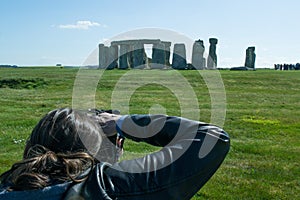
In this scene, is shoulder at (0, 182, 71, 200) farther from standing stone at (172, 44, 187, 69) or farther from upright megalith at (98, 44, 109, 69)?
standing stone at (172, 44, 187, 69)

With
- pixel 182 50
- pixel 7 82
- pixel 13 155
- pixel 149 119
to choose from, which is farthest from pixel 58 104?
pixel 182 50

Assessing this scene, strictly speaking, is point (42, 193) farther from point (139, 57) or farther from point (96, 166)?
point (139, 57)

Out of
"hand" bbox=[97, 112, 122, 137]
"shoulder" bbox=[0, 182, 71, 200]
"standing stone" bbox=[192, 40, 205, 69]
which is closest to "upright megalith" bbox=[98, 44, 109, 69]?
"standing stone" bbox=[192, 40, 205, 69]

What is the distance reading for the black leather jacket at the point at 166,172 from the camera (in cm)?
153

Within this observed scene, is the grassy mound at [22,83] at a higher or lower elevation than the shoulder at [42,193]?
lower

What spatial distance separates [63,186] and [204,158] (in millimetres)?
563

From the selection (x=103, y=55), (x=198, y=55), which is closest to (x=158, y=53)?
(x=198, y=55)

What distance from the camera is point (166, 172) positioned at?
1.58m

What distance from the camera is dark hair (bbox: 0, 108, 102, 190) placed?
1.55 m

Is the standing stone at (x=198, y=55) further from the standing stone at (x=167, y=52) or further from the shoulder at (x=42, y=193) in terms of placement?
the shoulder at (x=42, y=193)

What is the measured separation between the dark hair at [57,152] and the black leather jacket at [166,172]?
80 mm

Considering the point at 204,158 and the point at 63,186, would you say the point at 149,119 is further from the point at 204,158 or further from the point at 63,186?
the point at 63,186

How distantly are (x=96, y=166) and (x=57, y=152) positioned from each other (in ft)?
0.55

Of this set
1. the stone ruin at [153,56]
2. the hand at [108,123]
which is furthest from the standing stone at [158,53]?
the hand at [108,123]
